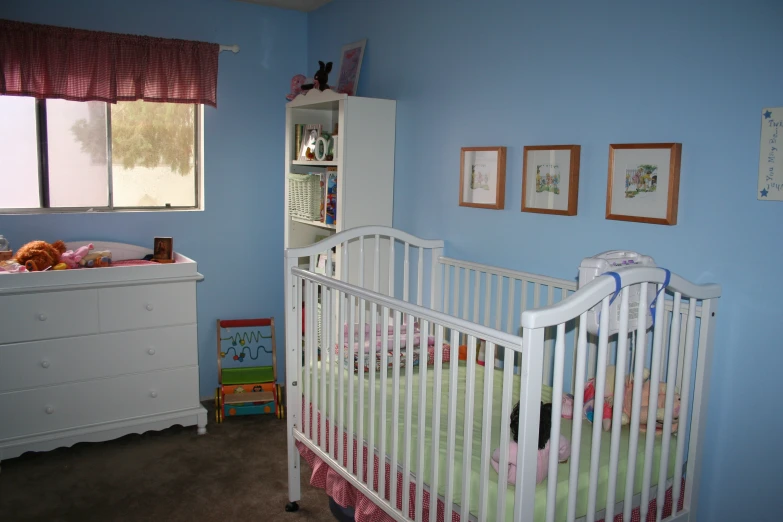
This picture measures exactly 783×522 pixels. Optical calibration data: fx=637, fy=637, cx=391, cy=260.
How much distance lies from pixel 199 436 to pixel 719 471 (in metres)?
2.37

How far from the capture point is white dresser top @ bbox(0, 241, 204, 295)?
108 inches

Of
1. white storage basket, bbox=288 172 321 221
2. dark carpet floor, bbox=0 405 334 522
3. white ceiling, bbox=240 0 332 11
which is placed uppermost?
white ceiling, bbox=240 0 332 11

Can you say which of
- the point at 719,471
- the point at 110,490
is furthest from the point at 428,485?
the point at 110,490

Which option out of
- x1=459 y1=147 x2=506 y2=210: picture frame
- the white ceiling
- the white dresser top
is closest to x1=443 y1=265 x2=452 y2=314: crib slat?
x1=459 y1=147 x2=506 y2=210: picture frame

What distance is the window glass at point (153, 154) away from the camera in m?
3.45

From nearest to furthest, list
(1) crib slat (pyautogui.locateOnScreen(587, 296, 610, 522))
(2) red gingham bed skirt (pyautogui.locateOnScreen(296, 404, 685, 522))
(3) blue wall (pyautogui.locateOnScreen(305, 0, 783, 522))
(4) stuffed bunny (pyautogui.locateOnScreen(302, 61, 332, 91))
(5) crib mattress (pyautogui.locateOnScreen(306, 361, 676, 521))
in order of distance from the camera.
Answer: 1. (1) crib slat (pyautogui.locateOnScreen(587, 296, 610, 522))
2. (5) crib mattress (pyautogui.locateOnScreen(306, 361, 676, 521))
3. (3) blue wall (pyautogui.locateOnScreen(305, 0, 783, 522))
4. (2) red gingham bed skirt (pyautogui.locateOnScreen(296, 404, 685, 522))
5. (4) stuffed bunny (pyautogui.locateOnScreen(302, 61, 332, 91))

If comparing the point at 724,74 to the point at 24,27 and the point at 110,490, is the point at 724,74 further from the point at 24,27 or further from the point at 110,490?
the point at 24,27

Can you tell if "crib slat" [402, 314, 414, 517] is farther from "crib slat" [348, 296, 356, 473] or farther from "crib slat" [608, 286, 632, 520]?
"crib slat" [608, 286, 632, 520]

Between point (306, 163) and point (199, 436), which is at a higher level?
point (306, 163)

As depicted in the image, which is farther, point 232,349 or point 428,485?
point 232,349

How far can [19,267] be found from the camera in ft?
9.14

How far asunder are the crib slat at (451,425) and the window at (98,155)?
2.53 metres

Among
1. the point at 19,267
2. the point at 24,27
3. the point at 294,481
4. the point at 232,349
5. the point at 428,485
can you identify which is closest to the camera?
the point at 428,485

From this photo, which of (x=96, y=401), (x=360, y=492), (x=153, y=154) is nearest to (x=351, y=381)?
(x=360, y=492)
